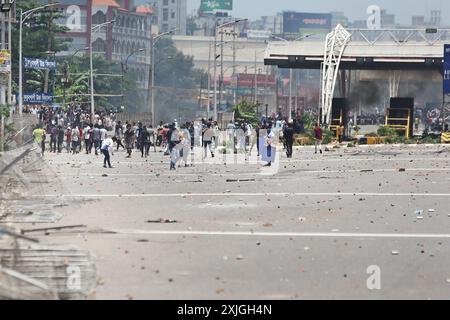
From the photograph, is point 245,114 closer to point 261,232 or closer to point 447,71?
point 447,71

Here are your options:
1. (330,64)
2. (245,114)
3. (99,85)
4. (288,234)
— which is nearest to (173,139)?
(288,234)

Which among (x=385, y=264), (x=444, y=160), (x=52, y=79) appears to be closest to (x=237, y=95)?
(x=52, y=79)

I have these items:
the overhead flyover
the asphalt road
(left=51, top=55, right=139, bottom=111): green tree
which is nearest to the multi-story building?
(left=51, top=55, right=139, bottom=111): green tree

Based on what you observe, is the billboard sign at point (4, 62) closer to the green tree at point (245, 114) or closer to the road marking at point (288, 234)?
the green tree at point (245, 114)

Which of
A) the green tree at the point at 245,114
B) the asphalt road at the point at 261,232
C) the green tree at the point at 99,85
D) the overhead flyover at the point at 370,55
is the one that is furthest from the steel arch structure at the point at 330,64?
the asphalt road at the point at 261,232

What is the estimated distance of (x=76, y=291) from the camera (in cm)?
1418

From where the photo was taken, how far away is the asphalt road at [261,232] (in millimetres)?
15758

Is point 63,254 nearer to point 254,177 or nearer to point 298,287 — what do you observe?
point 298,287

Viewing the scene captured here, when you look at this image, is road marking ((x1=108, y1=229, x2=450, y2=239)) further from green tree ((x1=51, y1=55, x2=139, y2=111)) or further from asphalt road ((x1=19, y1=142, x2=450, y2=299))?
green tree ((x1=51, y1=55, x2=139, y2=111))

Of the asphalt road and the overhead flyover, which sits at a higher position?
the overhead flyover

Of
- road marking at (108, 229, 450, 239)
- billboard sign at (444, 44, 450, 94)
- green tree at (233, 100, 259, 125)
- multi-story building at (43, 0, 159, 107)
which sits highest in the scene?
multi-story building at (43, 0, 159, 107)

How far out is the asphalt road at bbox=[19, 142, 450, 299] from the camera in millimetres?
15758

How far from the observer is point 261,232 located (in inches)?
866
